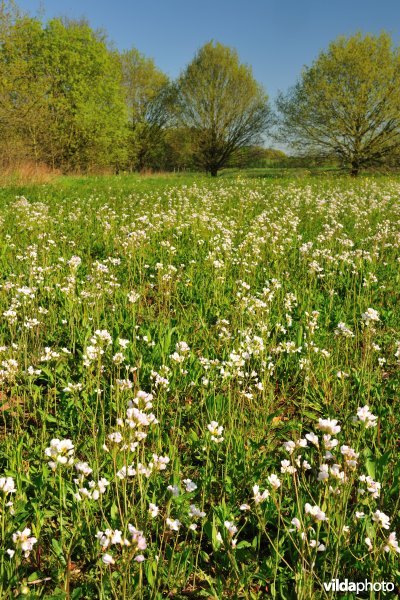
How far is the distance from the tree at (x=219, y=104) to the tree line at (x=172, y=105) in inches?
3.5

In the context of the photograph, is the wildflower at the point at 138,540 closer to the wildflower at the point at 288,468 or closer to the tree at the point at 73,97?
the wildflower at the point at 288,468

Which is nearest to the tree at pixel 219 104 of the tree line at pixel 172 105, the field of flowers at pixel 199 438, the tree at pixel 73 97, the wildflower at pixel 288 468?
the tree line at pixel 172 105

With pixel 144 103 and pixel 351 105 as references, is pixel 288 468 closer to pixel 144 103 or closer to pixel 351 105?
pixel 351 105

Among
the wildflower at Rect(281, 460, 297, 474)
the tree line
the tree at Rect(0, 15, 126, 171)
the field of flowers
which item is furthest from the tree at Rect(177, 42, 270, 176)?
the wildflower at Rect(281, 460, 297, 474)

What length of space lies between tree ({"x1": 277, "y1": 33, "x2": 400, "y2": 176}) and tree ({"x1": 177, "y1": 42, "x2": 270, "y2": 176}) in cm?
840

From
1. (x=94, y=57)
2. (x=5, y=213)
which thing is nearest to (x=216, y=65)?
(x=94, y=57)

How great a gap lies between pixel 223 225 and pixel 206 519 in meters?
6.84

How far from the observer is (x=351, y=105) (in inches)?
1088

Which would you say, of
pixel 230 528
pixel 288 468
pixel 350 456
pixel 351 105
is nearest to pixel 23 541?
pixel 230 528

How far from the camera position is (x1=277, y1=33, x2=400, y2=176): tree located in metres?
27.2

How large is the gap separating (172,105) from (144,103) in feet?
11.7

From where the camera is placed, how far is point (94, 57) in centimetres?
3469

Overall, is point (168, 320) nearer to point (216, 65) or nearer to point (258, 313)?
point (258, 313)

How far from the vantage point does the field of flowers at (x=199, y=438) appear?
1889 mm
